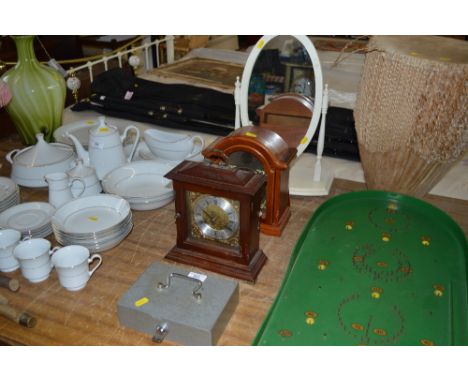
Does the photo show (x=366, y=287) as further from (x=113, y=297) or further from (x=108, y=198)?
(x=108, y=198)

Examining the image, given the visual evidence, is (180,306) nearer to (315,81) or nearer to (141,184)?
(141,184)

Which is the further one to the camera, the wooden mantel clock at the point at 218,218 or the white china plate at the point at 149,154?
the white china plate at the point at 149,154

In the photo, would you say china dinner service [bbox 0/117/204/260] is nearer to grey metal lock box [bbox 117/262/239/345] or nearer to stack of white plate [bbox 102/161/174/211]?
stack of white plate [bbox 102/161/174/211]

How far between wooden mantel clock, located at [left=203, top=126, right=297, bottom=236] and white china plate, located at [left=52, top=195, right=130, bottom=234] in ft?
1.06

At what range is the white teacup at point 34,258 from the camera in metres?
1.14

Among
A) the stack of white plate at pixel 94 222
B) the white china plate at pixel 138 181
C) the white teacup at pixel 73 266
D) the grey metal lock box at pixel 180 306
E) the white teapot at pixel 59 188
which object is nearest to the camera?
the grey metal lock box at pixel 180 306

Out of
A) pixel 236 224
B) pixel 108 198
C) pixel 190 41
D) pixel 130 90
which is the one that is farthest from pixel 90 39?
pixel 236 224

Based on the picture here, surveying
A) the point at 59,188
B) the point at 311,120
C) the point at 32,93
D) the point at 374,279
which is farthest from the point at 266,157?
the point at 32,93

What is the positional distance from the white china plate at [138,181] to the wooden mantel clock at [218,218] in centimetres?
27

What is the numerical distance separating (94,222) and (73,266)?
23 cm

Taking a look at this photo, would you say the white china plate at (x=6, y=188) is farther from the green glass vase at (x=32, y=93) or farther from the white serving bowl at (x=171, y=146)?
the white serving bowl at (x=171, y=146)

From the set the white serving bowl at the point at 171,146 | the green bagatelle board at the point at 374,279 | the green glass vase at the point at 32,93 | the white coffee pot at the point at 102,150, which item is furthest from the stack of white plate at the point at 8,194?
the green bagatelle board at the point at 374,279

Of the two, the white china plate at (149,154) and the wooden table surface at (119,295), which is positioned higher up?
the white china plate at (149,154)

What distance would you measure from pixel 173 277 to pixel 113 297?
0.17 m
